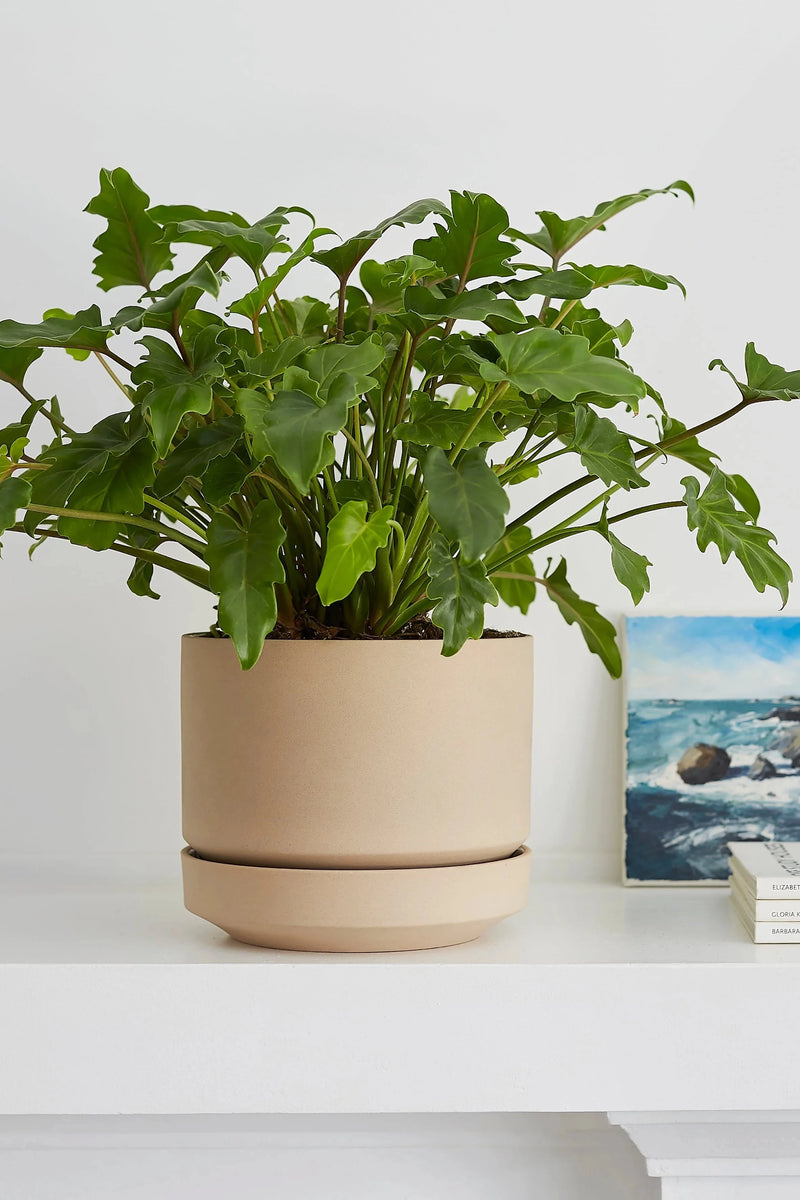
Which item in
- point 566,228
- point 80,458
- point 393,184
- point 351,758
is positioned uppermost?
point 393,184

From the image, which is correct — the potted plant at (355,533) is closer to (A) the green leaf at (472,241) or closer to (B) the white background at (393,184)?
(A) the green leaf at (472,241)

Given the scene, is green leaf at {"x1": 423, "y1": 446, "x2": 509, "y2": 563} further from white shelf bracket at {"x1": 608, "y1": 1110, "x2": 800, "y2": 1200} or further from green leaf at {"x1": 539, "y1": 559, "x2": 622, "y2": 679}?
white shelf bracket at {"x1": 608, "y1": 1110, "x2": 800, "y2": 1200}

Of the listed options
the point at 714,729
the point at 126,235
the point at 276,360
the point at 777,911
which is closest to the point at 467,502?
the point at 276,360

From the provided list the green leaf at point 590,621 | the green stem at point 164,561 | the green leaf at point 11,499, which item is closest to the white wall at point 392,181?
the green leaf at point 590,621

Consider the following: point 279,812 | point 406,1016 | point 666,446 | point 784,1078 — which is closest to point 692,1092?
point 784,1078

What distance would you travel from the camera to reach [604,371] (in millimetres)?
756

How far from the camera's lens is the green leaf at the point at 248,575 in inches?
28.7

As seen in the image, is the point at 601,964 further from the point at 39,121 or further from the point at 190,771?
the point at 39,121

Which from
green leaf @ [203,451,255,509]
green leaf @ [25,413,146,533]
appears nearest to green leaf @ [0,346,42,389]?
green leaf @ [25,413,146,533]

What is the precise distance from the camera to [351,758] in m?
0.87

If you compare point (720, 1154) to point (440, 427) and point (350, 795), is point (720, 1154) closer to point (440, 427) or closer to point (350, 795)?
point (350, 795)

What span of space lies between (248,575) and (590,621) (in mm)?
454

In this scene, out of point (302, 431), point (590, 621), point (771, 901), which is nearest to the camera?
point (302, 431)

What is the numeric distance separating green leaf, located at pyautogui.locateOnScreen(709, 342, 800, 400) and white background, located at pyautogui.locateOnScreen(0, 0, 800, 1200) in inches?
15.8
